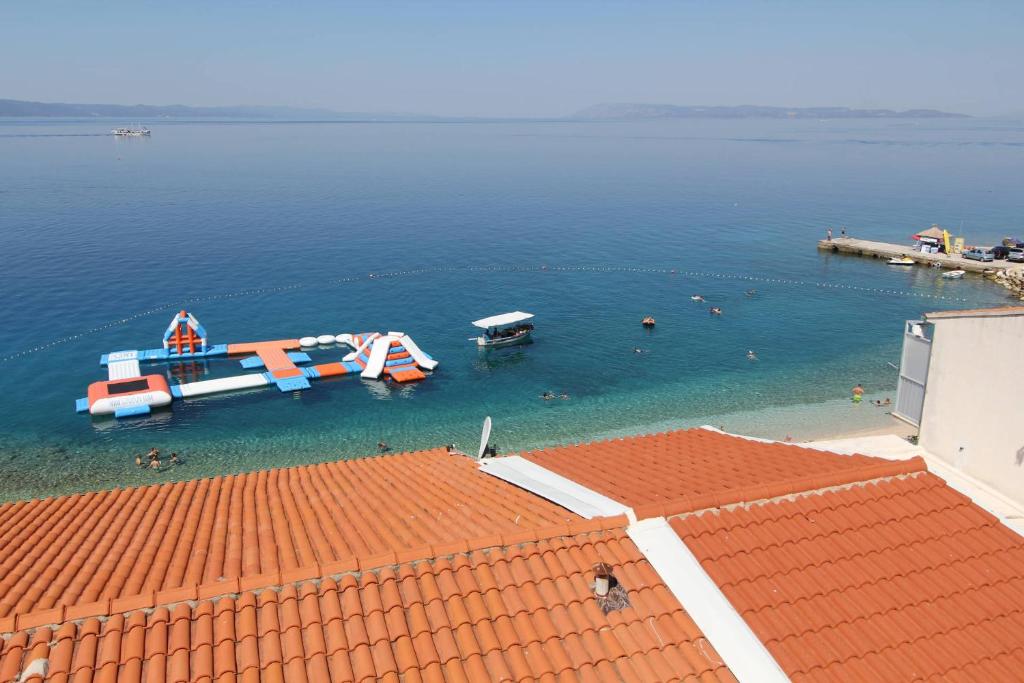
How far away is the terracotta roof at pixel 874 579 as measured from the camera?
25.9 ft

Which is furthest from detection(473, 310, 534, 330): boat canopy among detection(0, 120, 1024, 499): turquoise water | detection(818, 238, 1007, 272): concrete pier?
detection(818, 238, 1007, 272): concrete pier

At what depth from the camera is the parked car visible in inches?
2692

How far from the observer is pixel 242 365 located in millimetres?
42906

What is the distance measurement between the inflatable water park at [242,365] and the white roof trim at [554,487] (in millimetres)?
27936

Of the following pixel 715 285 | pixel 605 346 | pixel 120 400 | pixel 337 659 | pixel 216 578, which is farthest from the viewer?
pixel 715 285

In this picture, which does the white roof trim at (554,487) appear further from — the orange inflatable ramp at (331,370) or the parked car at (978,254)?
the parked car at (978,254)

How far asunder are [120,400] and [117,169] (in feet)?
440

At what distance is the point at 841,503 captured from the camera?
32.8 ft

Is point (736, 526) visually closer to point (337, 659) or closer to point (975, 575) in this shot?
point (975, 575)

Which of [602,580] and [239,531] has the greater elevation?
[602,580]

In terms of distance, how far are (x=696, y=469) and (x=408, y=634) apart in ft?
22.8

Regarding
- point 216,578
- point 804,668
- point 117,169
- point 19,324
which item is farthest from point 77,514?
point 117,169

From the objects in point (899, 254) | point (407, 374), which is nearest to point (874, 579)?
point (407, 374)

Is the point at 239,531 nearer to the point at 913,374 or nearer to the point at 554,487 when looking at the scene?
the point at 554,487
